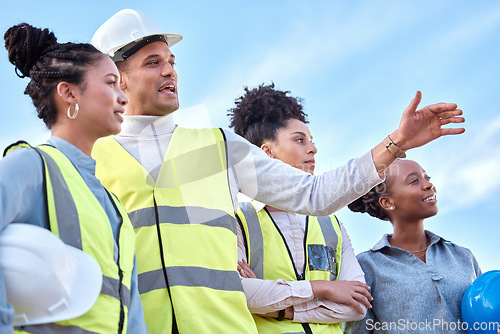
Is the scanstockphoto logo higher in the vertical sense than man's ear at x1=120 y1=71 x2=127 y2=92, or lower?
lower

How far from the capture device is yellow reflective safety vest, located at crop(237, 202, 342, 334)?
385 centimetres

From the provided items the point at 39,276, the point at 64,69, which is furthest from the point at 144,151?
the point at 39,276

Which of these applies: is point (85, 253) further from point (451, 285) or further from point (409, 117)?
point (451, 285)

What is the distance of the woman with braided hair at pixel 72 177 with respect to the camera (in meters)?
2.30

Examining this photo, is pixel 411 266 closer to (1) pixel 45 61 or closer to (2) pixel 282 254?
(2) pixel 282 254

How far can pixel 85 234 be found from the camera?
8.00ft

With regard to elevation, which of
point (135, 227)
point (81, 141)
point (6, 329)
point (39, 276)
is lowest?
point (6, 329)

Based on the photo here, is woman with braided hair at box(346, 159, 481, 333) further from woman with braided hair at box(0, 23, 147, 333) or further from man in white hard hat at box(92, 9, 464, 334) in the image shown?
woman with braided hair at box(0, 23, 147, 333)

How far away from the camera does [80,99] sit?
9.33ft

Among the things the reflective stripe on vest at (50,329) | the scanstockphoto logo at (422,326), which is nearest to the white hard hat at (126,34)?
the reflective stripe on vest at (50,329)

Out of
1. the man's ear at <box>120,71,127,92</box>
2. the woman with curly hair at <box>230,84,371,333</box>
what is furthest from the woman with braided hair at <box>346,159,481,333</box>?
the man's ear at <box>120,71,127,92</box>

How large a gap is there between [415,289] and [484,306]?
501 millimetres

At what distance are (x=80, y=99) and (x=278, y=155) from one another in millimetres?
2335

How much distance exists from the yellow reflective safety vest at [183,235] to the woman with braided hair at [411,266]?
1.63 meters
